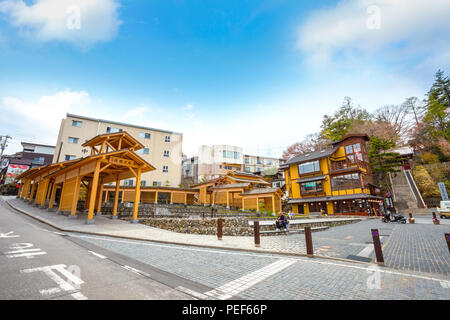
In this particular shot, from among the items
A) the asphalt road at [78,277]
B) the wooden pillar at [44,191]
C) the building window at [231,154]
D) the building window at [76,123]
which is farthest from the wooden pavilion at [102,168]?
the building window at [231,154]

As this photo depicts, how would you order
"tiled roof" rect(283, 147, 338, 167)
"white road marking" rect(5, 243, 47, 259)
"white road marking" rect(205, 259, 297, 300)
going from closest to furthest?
"white road marking" rect(205, 259, 297, 300) → "white road marking" rect(5, 243, 47, 259) → "tiled roof" rect(283, 147, 338, 167)

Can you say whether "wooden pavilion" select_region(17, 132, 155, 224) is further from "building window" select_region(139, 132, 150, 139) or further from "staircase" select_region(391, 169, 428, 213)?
"staircase" select_region(391, 169, 428, 213)

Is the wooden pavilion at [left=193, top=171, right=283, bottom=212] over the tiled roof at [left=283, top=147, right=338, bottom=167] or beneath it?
beneath

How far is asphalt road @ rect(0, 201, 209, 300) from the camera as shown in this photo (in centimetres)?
360

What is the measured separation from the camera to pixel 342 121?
149 feet

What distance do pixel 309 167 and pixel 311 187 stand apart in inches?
154

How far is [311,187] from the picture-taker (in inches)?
1463

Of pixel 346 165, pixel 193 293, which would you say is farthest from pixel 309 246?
pixel 346 165

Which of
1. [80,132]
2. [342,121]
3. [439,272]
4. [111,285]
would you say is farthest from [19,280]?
[342,121]

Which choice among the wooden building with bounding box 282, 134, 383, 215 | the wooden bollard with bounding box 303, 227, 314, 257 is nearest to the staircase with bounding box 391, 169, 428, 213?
the wooden building with bounding box 282, 134, 383, 215

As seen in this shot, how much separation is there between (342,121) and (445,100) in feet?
57.9

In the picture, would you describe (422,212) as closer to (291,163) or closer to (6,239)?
(291,163)

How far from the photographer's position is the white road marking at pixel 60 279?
366 cm
